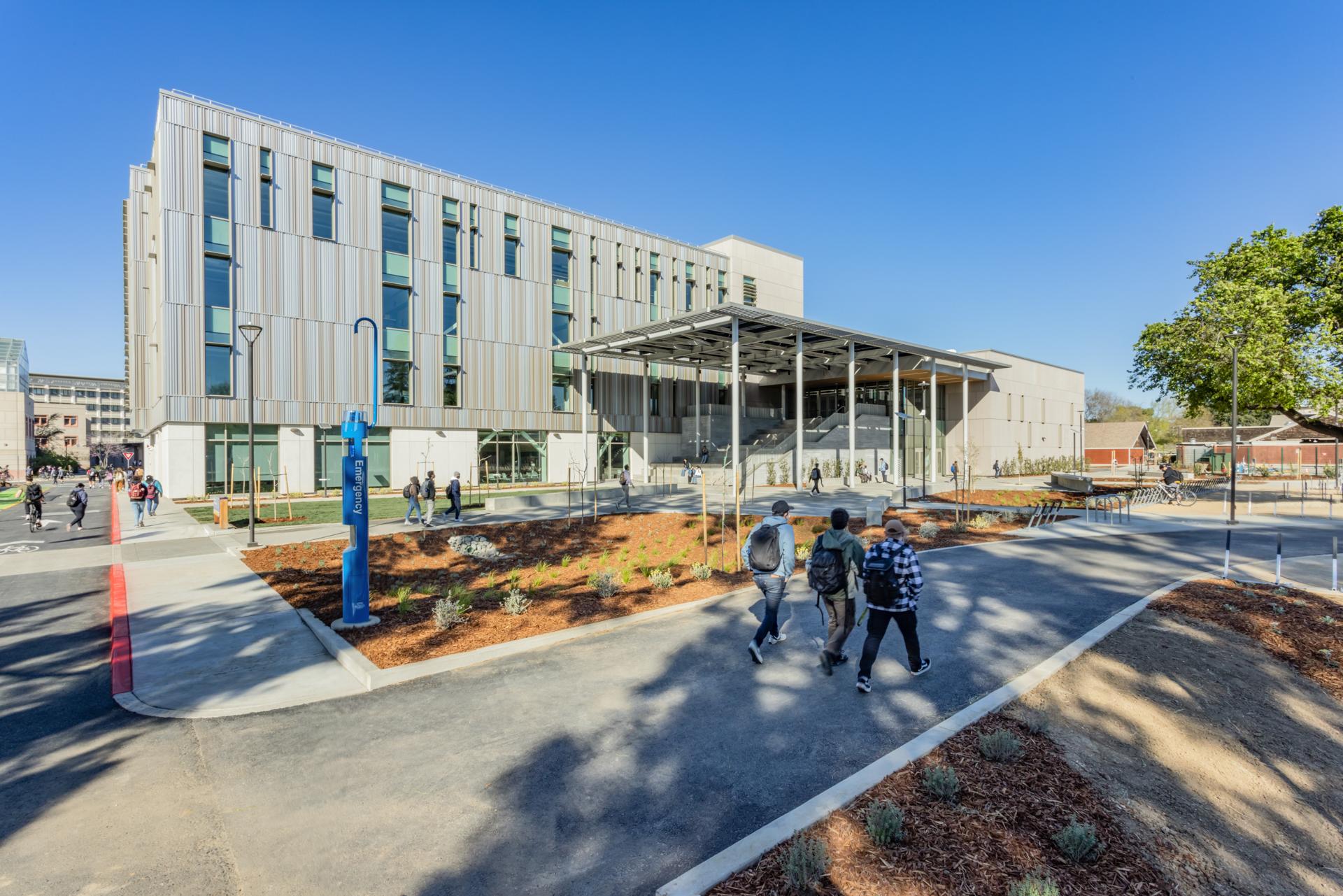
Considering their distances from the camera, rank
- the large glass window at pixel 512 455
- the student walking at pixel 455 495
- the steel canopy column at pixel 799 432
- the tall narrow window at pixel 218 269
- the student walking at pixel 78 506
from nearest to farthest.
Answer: the student walking at pixel 455 495 < the student walking at pixel 78 506 < the tall narrow window at pixel 218 269 < the steel canopy column at pixel 799 432 < the large glass window at pixel 512 455

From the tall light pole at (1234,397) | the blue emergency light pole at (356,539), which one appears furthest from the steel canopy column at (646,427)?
the blue emergency light pole at (356,539)

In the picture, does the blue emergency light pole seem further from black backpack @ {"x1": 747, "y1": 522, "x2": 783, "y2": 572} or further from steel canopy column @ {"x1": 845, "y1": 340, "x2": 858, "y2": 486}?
steel canopy column @ {"x1": 845, "y1": 340, "x2": 858, "y2": 486}

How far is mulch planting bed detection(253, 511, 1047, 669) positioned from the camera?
8297 mm

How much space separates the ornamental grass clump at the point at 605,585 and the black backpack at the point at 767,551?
3.91 meters

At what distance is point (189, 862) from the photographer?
3736 mm

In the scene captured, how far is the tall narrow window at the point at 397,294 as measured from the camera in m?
33.9

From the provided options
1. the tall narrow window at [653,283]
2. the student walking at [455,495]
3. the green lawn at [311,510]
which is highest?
the tall narrow window at [653,283]

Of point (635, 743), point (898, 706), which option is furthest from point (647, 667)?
point (898, 706)

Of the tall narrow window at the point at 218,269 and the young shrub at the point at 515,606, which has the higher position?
the tall narrow window at the point at 218,269

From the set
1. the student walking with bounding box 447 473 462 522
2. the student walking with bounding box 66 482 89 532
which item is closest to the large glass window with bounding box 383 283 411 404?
the student walking with bounding box 66 482 89 532

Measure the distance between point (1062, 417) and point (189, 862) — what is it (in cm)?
6808

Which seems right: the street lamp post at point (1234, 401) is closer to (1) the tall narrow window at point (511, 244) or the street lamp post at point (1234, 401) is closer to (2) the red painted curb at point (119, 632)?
(2) the red painted curb at point (119, 632)

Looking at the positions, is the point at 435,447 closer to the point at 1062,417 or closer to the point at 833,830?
the point at 833,830

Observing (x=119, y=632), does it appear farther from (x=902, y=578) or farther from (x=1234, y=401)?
(x=1234, y=401)
